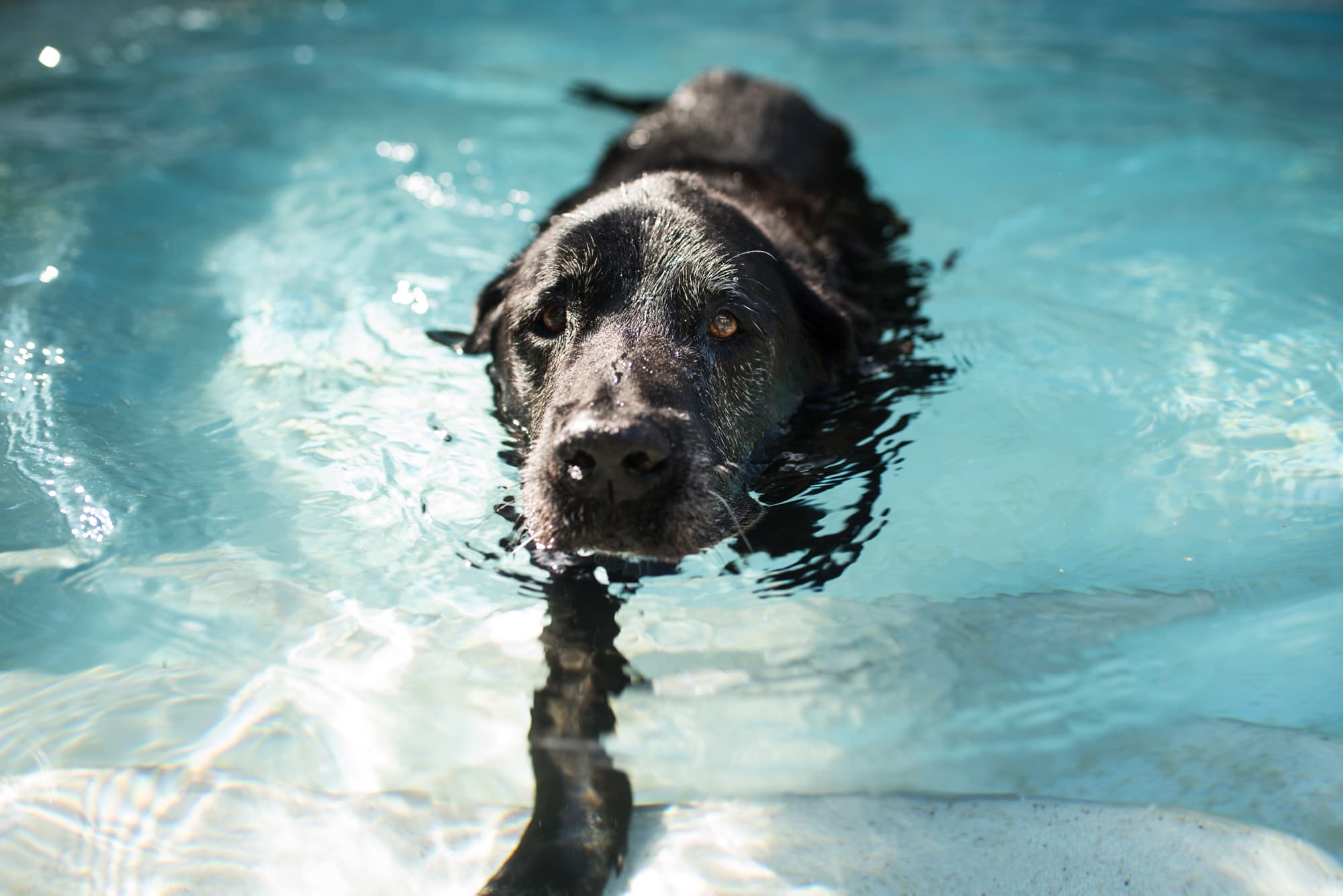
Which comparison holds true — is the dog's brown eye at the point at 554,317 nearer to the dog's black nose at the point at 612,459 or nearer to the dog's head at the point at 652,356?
the dog's head at the point at 652,356

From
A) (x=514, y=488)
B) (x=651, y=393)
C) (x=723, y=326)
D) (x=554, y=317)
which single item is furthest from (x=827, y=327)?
(x=514, y=488)

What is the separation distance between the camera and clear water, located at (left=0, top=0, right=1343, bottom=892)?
234 cm

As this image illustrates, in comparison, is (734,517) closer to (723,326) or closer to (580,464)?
(580,464)

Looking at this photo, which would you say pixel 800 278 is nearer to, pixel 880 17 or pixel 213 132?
pixel 213 132

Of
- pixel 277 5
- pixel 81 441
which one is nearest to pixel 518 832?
pixel 81 441

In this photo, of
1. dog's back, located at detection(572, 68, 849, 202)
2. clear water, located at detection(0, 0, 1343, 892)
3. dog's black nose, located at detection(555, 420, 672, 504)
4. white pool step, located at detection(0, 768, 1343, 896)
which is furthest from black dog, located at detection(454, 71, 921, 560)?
white pool step, located at detection(0, 768, 1343, 896)

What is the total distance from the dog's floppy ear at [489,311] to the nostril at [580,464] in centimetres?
130

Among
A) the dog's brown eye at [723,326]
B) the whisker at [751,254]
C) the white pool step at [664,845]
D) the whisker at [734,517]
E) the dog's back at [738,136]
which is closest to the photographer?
the white pool step at [664,845]

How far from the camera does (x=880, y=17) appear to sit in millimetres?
10656

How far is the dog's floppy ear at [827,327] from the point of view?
3.67 metres

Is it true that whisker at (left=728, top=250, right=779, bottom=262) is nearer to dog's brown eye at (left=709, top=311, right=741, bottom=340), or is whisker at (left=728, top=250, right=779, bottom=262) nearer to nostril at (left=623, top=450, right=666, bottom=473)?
dog's brown eye at (left=709, top=311, right=741, bottom=340)

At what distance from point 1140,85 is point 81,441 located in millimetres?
7890

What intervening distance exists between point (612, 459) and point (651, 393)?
351mm

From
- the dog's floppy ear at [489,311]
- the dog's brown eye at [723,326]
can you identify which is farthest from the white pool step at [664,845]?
the dog's floppy ear at [489,311]
